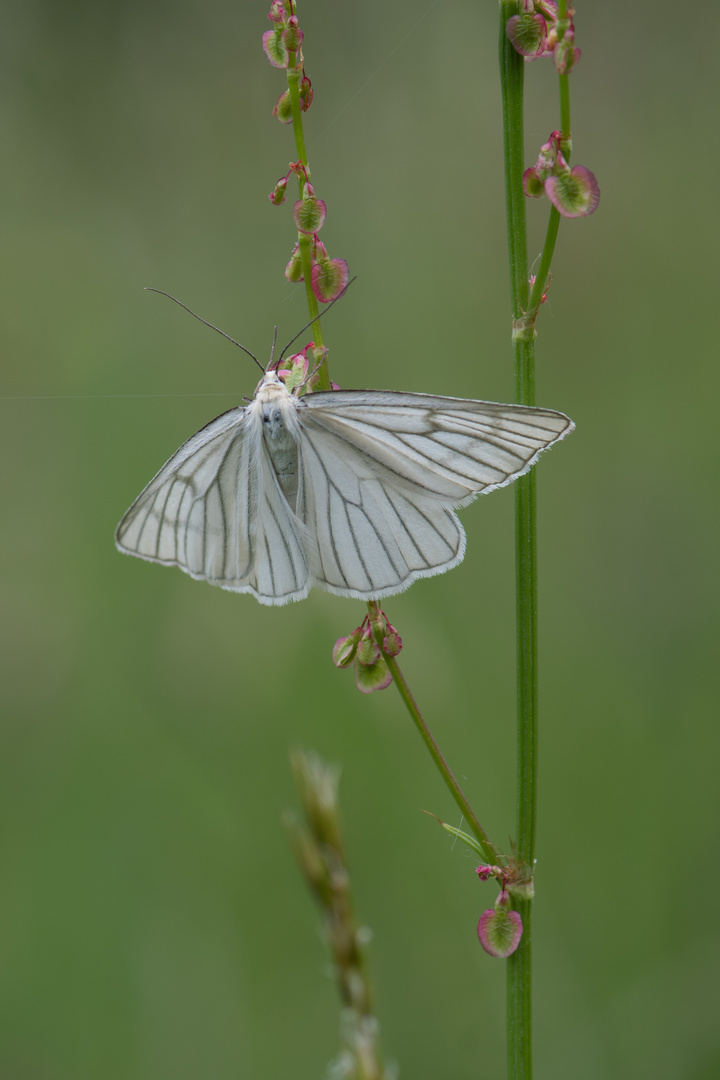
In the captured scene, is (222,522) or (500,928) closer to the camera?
(500,928)

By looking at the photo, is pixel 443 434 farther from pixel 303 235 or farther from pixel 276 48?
pixel 276 48

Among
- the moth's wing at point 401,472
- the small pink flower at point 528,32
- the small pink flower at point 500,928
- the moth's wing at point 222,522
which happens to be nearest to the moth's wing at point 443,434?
the moth's wing at point 401,472

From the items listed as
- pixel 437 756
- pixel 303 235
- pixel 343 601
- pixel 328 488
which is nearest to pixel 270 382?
pixel 328 488

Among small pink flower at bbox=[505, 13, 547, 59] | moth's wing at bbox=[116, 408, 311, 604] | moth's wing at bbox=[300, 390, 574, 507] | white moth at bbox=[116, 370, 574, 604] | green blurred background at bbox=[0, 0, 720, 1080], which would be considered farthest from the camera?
green blurred background at bbox=[0, 0, 720, 1080]

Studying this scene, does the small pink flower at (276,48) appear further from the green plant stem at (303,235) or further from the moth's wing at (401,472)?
the moth's wing at (401,472)

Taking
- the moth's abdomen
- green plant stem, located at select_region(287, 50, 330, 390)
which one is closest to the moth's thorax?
the moth's abdomen

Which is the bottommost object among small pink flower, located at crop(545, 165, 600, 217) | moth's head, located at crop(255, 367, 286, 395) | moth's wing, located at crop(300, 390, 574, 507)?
moth's wing, located at crop(300, 390, 574, 507)

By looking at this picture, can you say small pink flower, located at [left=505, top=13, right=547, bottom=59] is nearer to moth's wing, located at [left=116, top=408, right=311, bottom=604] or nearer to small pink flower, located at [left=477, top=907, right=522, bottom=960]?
moth's wing, located at [left=116, top=408, right=311, bottom=604]

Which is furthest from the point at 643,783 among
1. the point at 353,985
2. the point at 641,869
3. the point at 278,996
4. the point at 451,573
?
the point at 353,985
